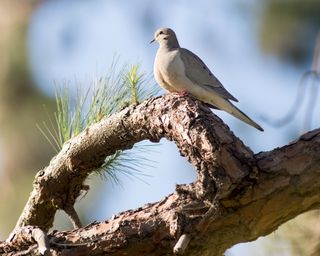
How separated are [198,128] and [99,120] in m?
0.49

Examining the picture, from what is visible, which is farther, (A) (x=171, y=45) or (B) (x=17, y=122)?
(B) (x=17, y=122)

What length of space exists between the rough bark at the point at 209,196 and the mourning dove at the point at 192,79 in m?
0.68

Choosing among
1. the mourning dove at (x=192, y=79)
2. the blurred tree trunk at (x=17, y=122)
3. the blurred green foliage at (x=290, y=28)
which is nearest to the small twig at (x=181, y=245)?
the mourning dove at (x=192, y=79)

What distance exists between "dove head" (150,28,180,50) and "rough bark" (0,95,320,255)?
1.08m

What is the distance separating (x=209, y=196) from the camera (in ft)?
5.83

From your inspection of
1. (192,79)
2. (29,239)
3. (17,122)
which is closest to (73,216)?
(29,239)

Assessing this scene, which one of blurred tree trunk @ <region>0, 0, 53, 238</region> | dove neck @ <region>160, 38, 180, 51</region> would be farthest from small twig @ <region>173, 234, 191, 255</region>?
blurred tree trunk @ <region>0, 0, 53, 238</region>

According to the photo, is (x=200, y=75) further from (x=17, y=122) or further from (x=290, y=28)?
(x=290, y=28)

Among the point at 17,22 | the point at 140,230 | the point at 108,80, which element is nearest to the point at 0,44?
the point at 17,22

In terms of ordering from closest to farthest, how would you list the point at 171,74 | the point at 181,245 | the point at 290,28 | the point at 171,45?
the point at 181,245
the point at 171,74
the point at 171,45
the point at 290,28

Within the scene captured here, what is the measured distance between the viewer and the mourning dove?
106 inches

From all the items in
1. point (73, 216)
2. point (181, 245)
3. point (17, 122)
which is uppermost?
point (17, 122)

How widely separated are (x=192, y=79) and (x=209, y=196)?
1032mm

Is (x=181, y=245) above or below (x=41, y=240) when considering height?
below
